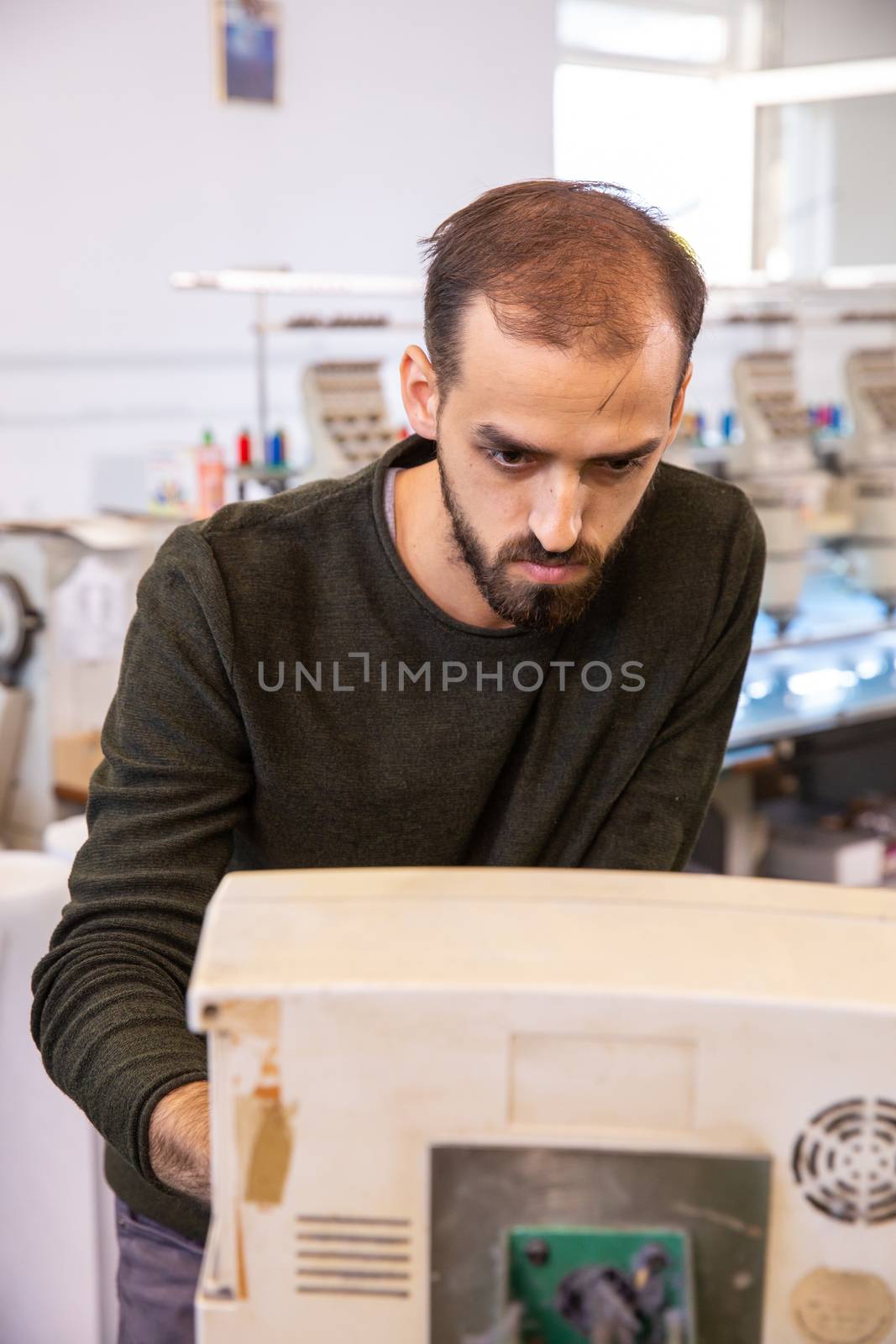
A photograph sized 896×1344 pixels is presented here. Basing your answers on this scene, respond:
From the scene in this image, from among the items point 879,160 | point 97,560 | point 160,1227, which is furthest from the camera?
point 879,160

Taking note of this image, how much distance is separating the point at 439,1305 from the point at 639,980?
16 centimetres

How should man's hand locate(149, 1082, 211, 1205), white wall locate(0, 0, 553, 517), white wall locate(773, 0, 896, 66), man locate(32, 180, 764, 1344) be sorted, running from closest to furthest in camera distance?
man's hand locate(149, 1082, 211, 1205) < man locate(32, 180, 764, 1344) < white wall locate(0, 0, 553, 517) < white wall locate(773, 0, 896, 66)

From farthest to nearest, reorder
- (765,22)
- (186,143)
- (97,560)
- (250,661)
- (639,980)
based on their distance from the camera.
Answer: (765,22)
(186,143)
(97,560)
(250,661)
(639,980)

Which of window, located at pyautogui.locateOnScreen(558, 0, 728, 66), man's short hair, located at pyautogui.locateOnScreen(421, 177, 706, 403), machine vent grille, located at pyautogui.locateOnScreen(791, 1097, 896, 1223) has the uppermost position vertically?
window, located at pyautogui.locateOnScreen(558, 0, 728, 66)

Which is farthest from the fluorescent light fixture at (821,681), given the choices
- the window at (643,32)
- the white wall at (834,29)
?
the white wall at (834,29)

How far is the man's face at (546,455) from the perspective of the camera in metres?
0.83

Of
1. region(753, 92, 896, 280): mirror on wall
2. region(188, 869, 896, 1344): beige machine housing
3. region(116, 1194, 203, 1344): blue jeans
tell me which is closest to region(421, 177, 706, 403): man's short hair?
region(188, 869, 896, 1344): beige machine housing

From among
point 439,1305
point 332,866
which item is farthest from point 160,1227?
point 439,1305

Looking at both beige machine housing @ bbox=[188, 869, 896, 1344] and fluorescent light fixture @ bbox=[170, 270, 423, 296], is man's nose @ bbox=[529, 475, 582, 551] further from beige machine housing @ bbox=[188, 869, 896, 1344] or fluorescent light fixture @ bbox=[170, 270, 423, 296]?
fluorescent light fixture @ bbox=[170, 270, 423, 296]

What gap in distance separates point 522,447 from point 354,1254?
47 centimetres

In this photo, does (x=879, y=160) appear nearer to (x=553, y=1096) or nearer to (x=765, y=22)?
(x=765, y=22)

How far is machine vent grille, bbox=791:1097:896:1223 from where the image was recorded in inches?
20.9

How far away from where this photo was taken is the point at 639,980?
1.72 ft

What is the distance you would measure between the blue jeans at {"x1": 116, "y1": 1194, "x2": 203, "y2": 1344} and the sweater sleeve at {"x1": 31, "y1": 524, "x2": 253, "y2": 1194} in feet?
0.98
